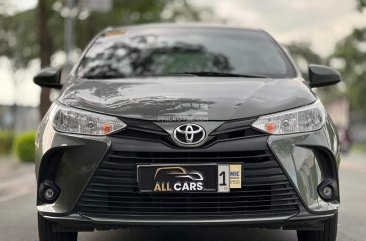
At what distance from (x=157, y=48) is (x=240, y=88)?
123 centimetres

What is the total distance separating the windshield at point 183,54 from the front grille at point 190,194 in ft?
3.63

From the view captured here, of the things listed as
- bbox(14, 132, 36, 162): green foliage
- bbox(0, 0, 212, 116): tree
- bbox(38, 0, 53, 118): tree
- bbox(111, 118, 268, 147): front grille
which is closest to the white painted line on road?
bbox(111, 118, 268, 147): front grille

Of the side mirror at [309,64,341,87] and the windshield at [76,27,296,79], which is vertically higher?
the windshield at [76,27,296,79]

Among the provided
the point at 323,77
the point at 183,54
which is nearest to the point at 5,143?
the point at 183,54

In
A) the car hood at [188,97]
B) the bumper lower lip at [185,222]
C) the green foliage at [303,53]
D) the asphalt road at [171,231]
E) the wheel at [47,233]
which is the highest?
the car hood at [188,97]

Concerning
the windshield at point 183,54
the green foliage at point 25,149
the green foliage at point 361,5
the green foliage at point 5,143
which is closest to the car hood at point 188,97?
the windshield at point 183,54

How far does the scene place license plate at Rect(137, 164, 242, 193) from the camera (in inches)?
132

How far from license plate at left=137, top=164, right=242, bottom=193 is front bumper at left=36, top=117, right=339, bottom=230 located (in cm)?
10

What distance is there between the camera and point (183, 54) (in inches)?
189

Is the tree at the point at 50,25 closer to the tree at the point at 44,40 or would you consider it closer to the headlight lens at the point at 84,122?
the tree at the point at 44,40

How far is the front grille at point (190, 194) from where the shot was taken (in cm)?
337

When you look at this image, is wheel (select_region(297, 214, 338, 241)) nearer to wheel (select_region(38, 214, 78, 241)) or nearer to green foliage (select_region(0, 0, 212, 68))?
wheel (select_region(38, 214, 78, 241))

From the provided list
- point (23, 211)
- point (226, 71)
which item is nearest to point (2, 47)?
point (23, 211)

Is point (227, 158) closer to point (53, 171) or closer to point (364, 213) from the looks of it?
point (53, 171)
